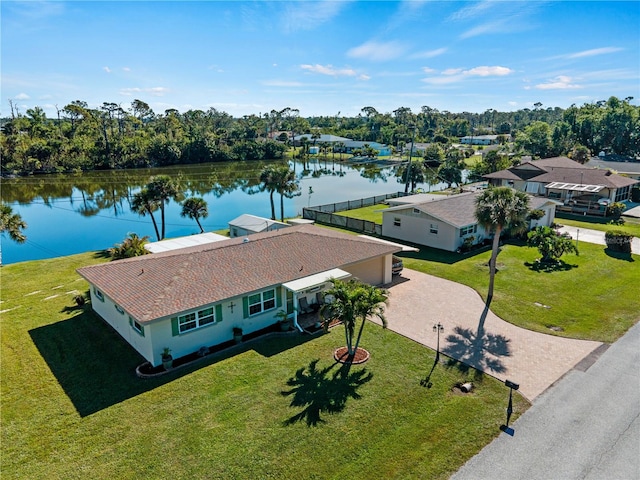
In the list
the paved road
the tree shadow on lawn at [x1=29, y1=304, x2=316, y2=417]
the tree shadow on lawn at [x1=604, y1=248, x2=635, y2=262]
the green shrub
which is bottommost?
the paved road

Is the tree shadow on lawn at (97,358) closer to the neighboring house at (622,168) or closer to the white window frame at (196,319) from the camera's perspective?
the white window frame at (196,319)

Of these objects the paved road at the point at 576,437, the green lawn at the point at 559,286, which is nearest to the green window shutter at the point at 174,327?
the paved road at the point at 576,437

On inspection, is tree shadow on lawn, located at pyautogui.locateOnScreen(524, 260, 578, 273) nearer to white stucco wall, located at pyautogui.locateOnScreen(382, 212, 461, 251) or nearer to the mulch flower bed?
white stucco wall, located at pyautogui.locateOnScreen(382, 212, 461, 251)

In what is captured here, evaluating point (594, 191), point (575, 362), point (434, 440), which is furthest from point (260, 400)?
point (594, 191)

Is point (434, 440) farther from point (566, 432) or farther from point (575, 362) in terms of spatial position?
point (575, 362)

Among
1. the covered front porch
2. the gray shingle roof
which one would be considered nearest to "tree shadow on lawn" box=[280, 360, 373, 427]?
the covered front porch
